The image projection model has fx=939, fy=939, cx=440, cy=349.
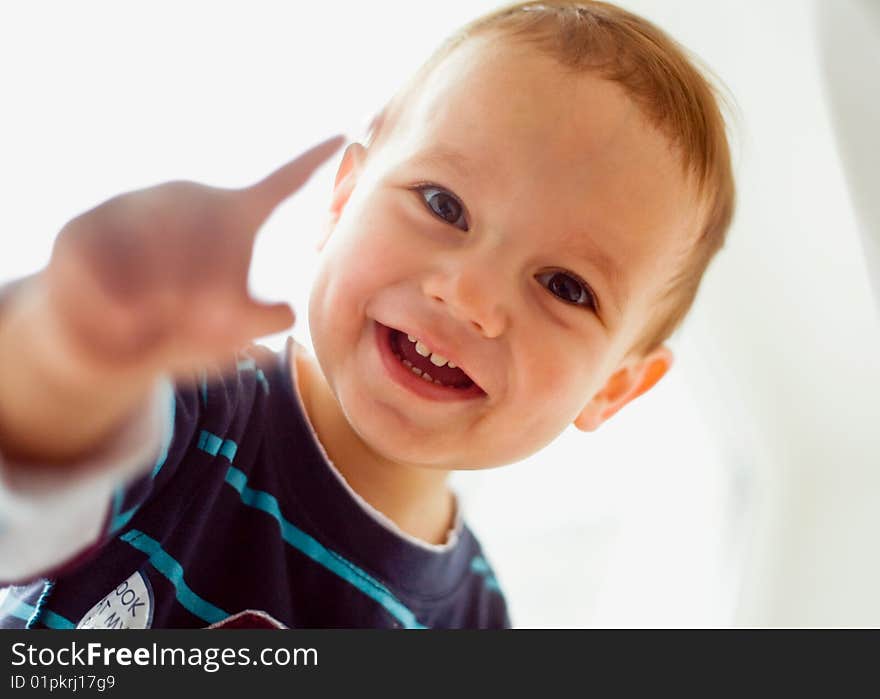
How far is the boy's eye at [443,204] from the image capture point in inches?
22.0

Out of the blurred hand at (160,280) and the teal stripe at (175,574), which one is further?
the teal stripe at (175,574)

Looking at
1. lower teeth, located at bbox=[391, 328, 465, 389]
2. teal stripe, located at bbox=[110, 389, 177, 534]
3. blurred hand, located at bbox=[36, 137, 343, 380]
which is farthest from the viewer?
lower teeth, located at bbox=[391, 328, 465, 389]

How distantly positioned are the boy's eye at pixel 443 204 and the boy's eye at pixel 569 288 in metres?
0.06

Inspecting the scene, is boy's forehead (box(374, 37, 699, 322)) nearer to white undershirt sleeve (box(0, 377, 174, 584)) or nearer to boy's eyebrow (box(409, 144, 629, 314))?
boy's eyebrow (box(409, 144, 629, 314))

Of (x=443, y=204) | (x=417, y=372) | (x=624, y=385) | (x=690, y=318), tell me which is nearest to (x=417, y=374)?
(x=417, y=372)

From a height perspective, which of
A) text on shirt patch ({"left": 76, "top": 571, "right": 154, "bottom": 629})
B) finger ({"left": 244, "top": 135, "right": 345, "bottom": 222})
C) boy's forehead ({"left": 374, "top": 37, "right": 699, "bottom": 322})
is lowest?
text on shirt patch ({"left": 76, "top": 571, "right": 154, "bottom": 629})

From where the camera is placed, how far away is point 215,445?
1.83 feet

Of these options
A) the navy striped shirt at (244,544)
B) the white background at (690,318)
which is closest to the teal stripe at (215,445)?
the navy striped shirt at (244,544)

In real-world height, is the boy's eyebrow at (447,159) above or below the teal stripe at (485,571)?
above

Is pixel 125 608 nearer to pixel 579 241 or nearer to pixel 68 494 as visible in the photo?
pixel 68 494

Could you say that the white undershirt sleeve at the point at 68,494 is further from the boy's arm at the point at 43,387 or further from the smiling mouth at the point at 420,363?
the smiling mouth at the point at 420,363

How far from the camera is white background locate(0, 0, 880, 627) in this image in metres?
0.55

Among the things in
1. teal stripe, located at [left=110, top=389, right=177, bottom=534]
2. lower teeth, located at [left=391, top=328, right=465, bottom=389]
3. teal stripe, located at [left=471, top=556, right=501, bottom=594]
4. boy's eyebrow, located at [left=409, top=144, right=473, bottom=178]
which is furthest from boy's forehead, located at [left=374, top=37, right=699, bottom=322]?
teal stripe, located at [left=471, top=556, right=501, bottom=594]

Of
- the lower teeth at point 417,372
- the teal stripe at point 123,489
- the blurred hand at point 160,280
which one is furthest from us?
the lower teeth at point 417,372
